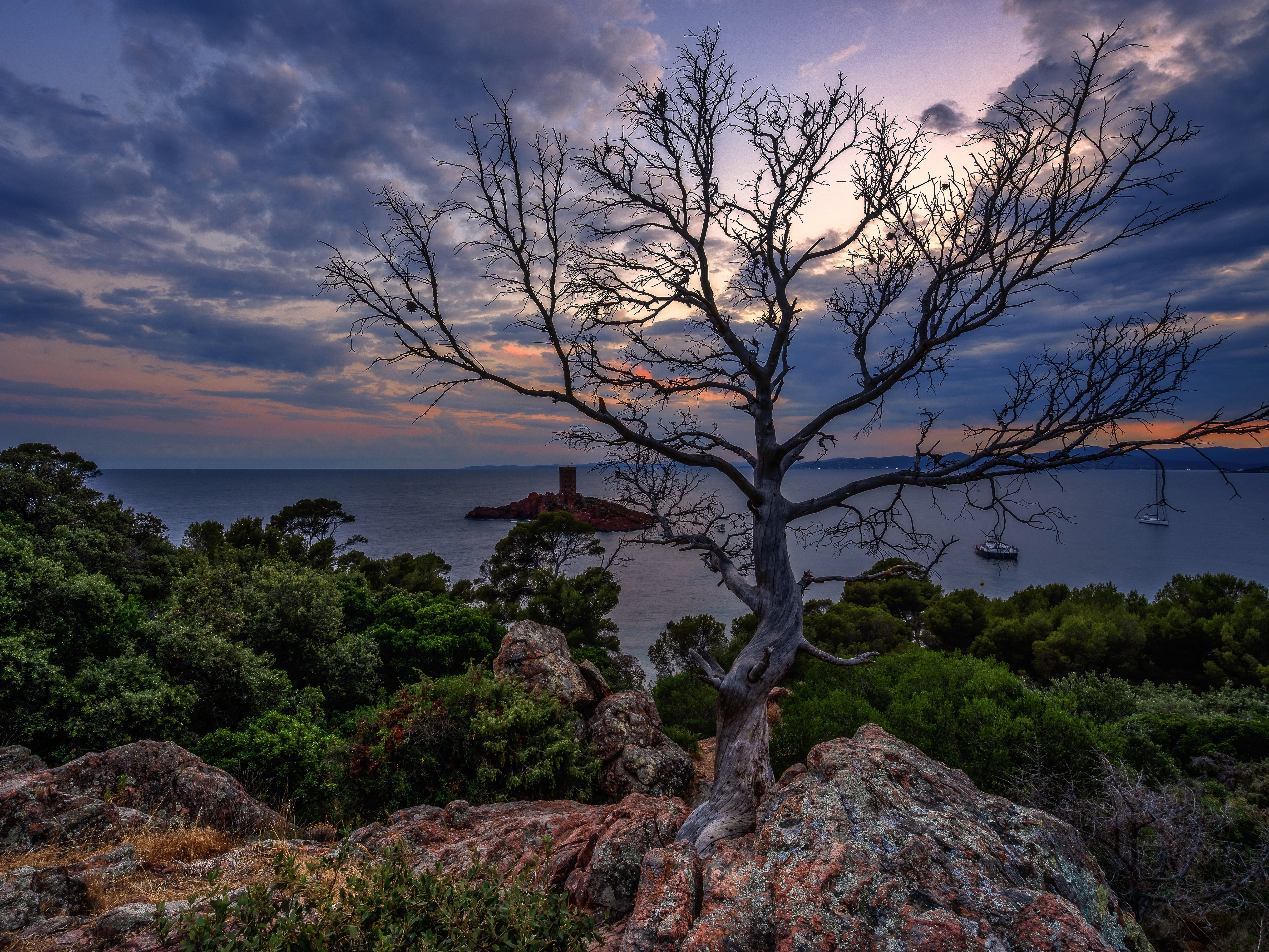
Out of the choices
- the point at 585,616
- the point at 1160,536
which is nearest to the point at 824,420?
the point at 585,616

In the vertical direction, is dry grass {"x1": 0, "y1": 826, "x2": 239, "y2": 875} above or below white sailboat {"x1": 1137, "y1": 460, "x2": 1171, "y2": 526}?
below

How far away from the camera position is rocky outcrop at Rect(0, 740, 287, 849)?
501 cm

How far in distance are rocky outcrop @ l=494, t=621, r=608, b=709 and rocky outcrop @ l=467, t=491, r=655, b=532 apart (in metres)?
2.94

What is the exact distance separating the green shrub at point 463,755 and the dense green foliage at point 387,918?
510 cm

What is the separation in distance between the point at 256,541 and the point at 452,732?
25.5 m

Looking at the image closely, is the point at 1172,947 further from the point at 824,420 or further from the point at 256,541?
the point at 256,541

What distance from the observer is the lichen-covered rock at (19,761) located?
21.6 ft

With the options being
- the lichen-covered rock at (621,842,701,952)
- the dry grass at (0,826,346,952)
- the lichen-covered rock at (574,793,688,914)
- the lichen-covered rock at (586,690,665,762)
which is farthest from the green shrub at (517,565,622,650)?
the lichen-covered rock at (621,842,701,952)

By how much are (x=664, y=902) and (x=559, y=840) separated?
99.4 inches

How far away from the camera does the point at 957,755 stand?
721 centimetres

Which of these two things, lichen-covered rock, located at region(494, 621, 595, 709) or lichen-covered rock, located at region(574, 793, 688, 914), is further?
lichen-covered rock, located at region(494, 621, 595, 709)

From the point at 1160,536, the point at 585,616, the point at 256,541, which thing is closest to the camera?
the point at 585,616

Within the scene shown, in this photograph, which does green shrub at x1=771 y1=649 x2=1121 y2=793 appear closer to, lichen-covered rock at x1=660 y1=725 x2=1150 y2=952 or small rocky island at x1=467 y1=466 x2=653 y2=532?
lichen-covered rock at x1=660 y1=725 x2=1150 y2=952

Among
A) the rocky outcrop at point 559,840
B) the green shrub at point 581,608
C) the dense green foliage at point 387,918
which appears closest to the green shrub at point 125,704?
the rocky outcrop at point 559,840
